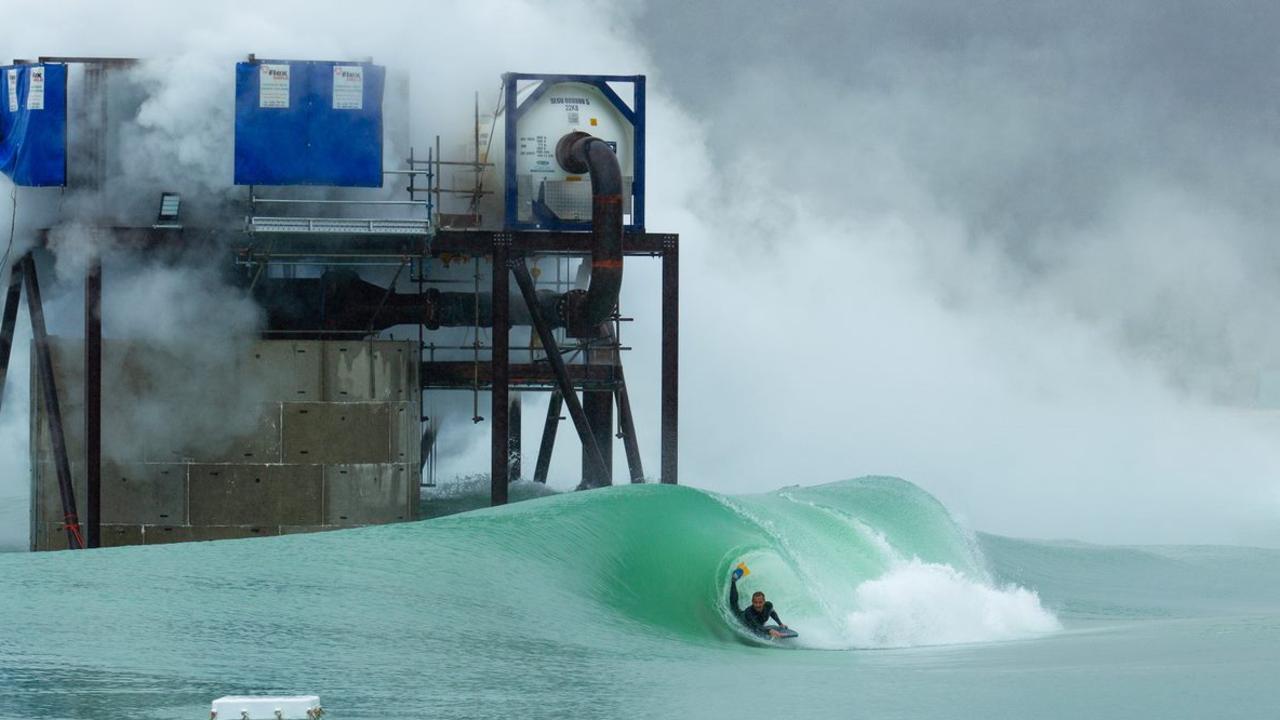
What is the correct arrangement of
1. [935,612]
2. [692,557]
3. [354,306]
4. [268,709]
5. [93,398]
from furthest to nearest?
[354,306] < [93,398] < [692,557] < [935,612] < [268,709]

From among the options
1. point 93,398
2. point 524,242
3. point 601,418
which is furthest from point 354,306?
point 601,418

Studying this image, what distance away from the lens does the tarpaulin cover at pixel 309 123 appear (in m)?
27.5

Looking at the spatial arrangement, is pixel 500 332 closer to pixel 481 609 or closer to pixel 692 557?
pixel 692 557

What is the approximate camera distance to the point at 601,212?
89.9ft

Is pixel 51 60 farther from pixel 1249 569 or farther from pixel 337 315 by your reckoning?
pixel 1249 569

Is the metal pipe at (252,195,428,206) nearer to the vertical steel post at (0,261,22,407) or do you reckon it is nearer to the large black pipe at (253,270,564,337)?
the large black pipe at (253,270,564,337)

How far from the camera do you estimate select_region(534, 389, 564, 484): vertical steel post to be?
37.5 metres

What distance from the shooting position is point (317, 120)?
27.7 m

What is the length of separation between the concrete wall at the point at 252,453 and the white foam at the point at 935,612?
8197 mm

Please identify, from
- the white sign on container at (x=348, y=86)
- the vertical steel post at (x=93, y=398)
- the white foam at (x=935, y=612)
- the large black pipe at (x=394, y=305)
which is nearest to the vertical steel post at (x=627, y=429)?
the large black pipe at (x=394, y=305)

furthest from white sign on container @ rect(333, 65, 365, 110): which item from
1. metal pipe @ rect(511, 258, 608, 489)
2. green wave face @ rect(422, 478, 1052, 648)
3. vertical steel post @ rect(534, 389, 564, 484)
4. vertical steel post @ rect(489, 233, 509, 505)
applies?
vertical steel post @ rect(534, 389, 564, 484)

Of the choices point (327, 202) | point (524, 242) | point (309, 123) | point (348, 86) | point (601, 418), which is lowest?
point (601, 418)

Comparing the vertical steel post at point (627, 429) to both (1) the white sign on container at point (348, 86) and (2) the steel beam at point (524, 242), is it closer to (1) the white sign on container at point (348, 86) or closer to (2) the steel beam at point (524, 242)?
(2) the steel beam at point (524, 242)

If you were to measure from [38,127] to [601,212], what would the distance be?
888cm
